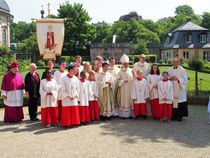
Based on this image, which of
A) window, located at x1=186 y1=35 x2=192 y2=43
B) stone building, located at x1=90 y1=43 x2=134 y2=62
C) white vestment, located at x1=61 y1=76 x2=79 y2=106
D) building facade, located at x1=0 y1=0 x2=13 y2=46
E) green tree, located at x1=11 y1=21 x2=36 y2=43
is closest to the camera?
white vestment, located at x1=61 y1=76 x2=79 y2=106

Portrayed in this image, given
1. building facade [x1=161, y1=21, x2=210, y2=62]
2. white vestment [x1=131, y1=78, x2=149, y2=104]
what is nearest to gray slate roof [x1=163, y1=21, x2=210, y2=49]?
building facade [x1=161, y1=21, x2=210, y2=62]

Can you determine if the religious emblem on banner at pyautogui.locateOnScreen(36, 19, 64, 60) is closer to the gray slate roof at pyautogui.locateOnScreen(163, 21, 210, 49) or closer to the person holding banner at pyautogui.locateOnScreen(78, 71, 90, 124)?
the person holding banner at pyautogui.locateOnScreen(78, 71, 90, 124)

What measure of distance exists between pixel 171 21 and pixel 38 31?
70968mm

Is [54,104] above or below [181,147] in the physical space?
above

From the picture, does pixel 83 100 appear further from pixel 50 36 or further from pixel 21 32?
pixel 21 32

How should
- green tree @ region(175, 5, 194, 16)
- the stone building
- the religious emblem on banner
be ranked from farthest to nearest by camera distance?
green tree @ region(175, 5, 194, 16) → the stone building → the religious emblem on banner

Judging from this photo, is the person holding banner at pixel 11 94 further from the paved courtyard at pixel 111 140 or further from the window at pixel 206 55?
the window at pixel 206 55

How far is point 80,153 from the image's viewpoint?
277 inches

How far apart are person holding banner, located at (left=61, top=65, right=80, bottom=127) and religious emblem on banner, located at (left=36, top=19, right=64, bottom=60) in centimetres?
350

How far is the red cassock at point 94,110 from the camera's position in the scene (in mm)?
10336

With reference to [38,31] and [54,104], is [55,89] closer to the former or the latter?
[54,104]

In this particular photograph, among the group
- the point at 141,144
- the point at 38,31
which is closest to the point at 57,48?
the point at 38,31

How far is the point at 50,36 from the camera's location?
1287cm

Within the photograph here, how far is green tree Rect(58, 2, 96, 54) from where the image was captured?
51.3 meters
